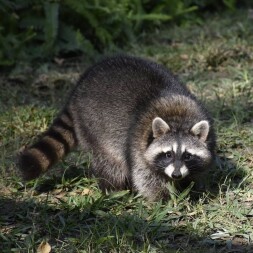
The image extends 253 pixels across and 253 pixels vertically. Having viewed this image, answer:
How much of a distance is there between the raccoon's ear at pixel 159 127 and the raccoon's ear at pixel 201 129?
20cm

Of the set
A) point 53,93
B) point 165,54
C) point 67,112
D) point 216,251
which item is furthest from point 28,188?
point 165,54

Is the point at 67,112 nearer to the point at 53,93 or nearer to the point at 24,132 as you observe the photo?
the point at 24,132

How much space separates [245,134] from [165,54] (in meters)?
2.47

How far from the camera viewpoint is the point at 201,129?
5098 mm

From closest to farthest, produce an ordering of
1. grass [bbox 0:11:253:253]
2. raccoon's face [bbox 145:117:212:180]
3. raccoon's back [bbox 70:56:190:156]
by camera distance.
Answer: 1. grass [bbox 0:11:253:253]
2. raccoon's face [bbox 145:117:212:180]
3. raccoon's back [bbox 70:56:190:156]

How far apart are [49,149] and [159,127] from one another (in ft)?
3.06

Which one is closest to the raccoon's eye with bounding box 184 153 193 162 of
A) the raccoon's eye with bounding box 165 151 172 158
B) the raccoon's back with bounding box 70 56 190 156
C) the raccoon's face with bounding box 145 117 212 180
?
the raccoon's face with bounding box 145 117 212 180

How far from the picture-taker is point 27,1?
828 centimetres

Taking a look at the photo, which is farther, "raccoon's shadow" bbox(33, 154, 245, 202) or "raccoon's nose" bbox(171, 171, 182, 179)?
"raccoon's shadow" bbox(33, 154, 245, 202)

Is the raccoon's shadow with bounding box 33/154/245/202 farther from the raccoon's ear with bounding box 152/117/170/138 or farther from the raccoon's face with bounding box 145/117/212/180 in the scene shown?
the raccoon's ear with bounding box 152/117/170/138

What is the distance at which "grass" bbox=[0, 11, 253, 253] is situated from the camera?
4.50 m

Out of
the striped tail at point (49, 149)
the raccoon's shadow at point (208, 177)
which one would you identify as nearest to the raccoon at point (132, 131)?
the striped tail at point (49, 149)

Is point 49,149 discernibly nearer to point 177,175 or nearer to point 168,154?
Result: point 168,154

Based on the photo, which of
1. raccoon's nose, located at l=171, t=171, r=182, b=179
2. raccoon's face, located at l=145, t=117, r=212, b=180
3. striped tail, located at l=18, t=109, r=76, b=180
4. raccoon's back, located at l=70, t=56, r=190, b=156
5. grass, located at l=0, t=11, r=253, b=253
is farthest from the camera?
raccoon's back, located at l=70, t=56, r=190, b=156
